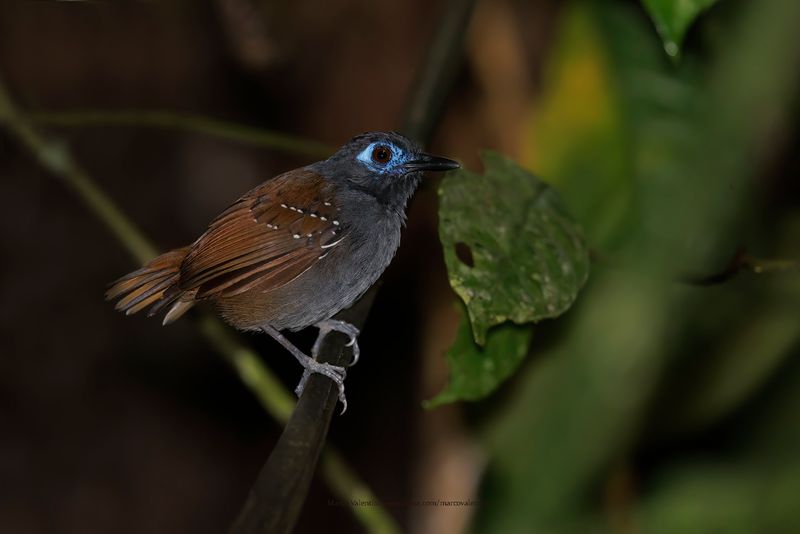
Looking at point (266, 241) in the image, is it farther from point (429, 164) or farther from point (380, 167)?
point (429, 164)

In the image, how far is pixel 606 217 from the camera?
341 centimetres

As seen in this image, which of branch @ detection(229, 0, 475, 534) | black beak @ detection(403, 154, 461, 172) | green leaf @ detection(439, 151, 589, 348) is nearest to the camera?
branch @ detection(229, 0, 475, 534)

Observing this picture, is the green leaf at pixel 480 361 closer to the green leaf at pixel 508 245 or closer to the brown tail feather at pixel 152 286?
the green leaf at pixel 508 245

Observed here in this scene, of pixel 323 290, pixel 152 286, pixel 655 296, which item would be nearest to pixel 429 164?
pixel 323 290

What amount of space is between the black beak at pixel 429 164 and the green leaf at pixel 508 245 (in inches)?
7.9

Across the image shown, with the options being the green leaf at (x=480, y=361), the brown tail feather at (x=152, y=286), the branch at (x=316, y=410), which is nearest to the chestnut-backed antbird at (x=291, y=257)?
the brown tail feather at (x=152, y=286)

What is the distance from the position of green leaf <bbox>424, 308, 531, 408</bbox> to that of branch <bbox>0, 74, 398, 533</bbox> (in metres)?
0.77

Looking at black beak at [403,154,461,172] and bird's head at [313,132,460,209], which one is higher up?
black beak at [403,154,461,172]

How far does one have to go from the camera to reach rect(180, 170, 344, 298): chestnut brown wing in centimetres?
332

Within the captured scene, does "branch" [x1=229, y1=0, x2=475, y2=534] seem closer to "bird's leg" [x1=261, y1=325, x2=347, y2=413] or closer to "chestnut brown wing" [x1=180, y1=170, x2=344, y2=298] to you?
"bird's leg" [x1=261, y1=325, x2=347, y2=413]

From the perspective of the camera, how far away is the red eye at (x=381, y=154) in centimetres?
348

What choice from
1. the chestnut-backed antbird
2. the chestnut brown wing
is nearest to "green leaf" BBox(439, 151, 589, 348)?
the chestnut-backed antbird

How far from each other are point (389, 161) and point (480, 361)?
106 cm

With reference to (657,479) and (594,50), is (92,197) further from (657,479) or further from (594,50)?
(657,479)
